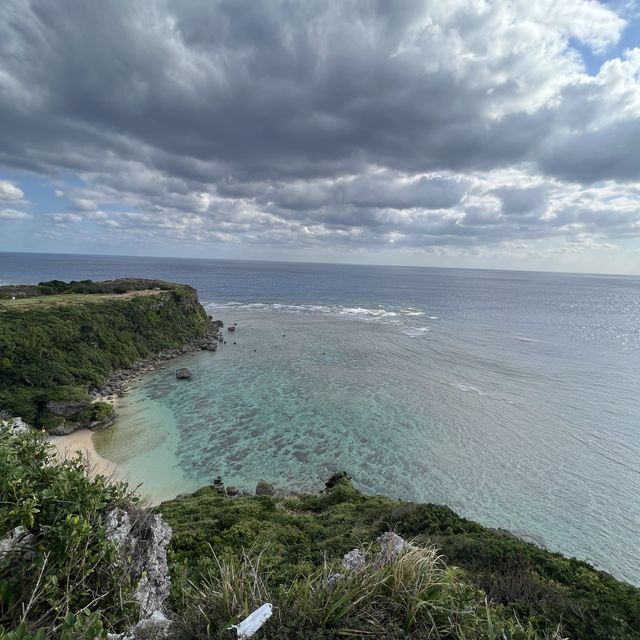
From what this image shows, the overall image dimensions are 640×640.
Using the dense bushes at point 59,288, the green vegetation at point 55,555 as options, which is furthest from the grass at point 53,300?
the green vegetation at point 55,555

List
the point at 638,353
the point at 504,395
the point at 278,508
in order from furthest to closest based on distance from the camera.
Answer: the point at 638,353, the point at 504,395, the point at 278,508

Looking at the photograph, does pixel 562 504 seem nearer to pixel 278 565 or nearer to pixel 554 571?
pixel 554 571

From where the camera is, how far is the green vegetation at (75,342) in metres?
31.8

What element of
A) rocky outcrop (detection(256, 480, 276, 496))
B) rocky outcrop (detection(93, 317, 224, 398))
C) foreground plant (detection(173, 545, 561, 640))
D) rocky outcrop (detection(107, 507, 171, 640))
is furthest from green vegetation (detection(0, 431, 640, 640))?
rocky outcrop (detection(93, 317, 224, 398))

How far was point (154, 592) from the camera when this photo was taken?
6875 mm

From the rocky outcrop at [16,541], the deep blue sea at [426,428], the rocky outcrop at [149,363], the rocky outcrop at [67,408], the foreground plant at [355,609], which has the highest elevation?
the rocky outcrop at [16,541]

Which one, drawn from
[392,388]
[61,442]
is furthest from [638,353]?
[61,442]

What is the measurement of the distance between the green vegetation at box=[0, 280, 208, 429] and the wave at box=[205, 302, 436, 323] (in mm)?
34769

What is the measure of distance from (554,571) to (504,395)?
104 feet

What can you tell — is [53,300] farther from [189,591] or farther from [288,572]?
[189,591]

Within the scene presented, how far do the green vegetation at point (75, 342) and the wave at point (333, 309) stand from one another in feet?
114

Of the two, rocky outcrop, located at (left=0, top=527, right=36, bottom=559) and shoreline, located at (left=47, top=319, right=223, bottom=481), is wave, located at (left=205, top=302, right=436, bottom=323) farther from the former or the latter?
rocky outcrop, located at (left=0, top=527, right=36, bottom=559)

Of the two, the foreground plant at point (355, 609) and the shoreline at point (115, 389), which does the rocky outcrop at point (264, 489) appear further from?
the foreground plant at point (355, 609)

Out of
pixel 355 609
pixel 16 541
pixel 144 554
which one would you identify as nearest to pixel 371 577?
pixel 355 609
